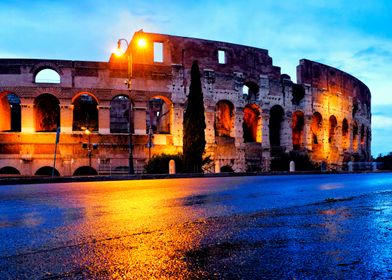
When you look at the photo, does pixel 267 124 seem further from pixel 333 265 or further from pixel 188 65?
pixel 333 265

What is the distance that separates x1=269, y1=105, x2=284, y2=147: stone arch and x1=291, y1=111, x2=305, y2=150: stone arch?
1.92 metres

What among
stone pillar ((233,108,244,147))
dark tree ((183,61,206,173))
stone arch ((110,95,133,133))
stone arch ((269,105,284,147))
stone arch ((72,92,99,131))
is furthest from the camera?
stone arch ((110,95,133,133))

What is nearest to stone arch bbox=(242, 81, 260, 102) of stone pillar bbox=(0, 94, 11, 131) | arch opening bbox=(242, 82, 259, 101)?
arch opening bbox=(242, 82, 259, 101)

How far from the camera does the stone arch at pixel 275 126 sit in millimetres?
33891

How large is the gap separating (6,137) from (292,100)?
71.7ft

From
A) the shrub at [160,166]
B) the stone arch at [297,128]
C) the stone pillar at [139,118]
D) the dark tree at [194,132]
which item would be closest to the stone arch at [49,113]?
the stone pillar at [139,118]

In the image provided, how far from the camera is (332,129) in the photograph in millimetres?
38500

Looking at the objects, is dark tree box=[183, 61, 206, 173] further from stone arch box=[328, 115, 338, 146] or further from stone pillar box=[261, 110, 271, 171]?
stone arch box=[328, 115, 338, 146]

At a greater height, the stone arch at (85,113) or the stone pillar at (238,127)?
the stone arch at (85,113)

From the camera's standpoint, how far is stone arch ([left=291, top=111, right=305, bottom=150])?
35175mm

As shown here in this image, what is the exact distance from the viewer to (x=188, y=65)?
29.6 meters

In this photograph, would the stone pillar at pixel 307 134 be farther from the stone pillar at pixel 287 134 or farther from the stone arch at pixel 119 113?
the stone arch at pixel 119 113

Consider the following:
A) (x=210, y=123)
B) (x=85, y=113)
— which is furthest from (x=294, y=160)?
(x=85, y=113)

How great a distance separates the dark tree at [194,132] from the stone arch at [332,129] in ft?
61.1
